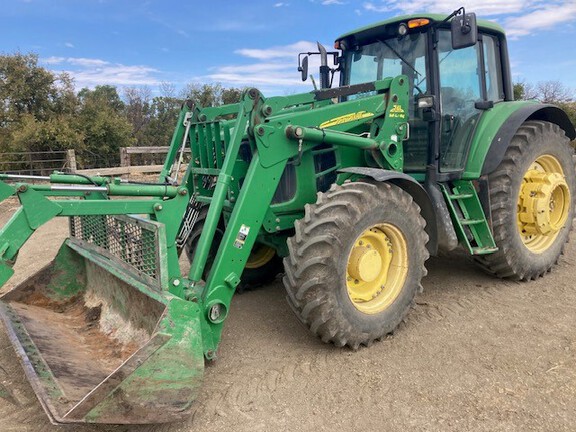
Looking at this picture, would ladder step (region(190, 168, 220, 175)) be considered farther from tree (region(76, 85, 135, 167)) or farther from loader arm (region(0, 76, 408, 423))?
tree (region(76, 85, 135, 167))

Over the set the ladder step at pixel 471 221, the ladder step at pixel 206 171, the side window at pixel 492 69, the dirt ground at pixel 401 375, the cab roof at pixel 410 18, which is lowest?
the dirt ground at pixel 401 375

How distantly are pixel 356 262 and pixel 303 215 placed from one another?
668mm

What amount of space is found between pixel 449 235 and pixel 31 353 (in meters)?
3.22

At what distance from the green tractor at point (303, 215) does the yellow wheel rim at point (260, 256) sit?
0.01 metres

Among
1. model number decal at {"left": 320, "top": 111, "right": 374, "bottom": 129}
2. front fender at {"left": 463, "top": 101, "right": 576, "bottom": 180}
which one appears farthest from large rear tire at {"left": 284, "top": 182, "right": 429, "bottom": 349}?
front fender at {"left": 463, "top": 101, "right": 576, "bottom": 180}

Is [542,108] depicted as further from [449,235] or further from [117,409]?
[117,409]

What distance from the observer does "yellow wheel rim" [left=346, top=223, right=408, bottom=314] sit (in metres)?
3.54

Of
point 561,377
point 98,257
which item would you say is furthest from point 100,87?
point 561,377

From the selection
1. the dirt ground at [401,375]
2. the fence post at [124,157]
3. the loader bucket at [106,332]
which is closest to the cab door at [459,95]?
the dirt ground at [401,375]

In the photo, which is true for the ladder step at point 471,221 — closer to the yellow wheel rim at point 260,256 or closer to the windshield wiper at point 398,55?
the windshield wiper at point 398,55

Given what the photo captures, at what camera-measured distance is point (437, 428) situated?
2.60m

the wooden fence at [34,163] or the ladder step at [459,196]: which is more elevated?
the wooden fence at [34,163]

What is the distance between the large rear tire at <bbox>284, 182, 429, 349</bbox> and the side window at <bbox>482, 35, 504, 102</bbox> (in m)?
1.99

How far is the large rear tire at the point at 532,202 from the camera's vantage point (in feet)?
15.0
